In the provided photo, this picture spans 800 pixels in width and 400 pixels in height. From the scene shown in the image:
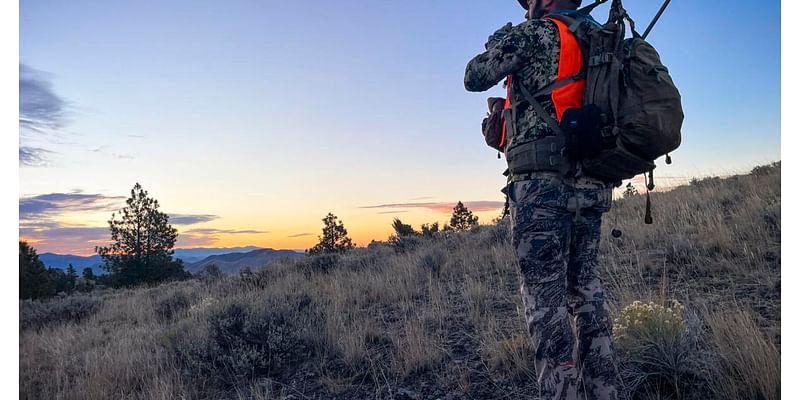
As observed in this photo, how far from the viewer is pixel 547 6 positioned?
2.82 m

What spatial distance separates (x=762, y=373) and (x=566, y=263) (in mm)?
1442

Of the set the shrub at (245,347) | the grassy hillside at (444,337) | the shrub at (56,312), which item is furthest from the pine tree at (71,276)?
the shrub at (245,347)

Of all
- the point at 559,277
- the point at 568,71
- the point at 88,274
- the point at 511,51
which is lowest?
the point at 88,274

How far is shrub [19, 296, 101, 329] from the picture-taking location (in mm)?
10453

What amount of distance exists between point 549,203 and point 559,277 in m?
0.40

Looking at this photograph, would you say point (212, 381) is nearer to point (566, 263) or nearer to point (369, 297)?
point (369, 297)

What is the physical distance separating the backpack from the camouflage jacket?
0.25 feet

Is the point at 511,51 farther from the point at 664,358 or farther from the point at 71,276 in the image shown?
the point at 71,276

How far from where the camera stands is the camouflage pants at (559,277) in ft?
8.07

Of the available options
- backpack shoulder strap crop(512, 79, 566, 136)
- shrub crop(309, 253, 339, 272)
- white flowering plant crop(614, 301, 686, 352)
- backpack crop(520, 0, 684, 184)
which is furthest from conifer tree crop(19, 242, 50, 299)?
backpack crop(520, 0, 684, 184)

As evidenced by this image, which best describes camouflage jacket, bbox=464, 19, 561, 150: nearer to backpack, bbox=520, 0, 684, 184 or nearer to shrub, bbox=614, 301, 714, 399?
backpack, bbox=520, 0, 684, 184

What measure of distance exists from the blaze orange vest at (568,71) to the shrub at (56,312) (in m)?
11.6

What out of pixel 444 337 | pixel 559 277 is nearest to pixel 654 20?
pixel 559 277

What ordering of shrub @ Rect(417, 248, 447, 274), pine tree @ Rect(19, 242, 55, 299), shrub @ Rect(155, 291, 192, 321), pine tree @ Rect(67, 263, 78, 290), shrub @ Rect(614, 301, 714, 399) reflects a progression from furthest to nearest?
pine tree @ Rect(67, 263, 78, 290)
pine tree @ Rect(19, 242, 55, 299)
shrub @ Rect(155, 291, 192, 321)
shrub @ Rect(417, 248, 447, 274)
shrub @ Rect(614, 301, 714, 399)
